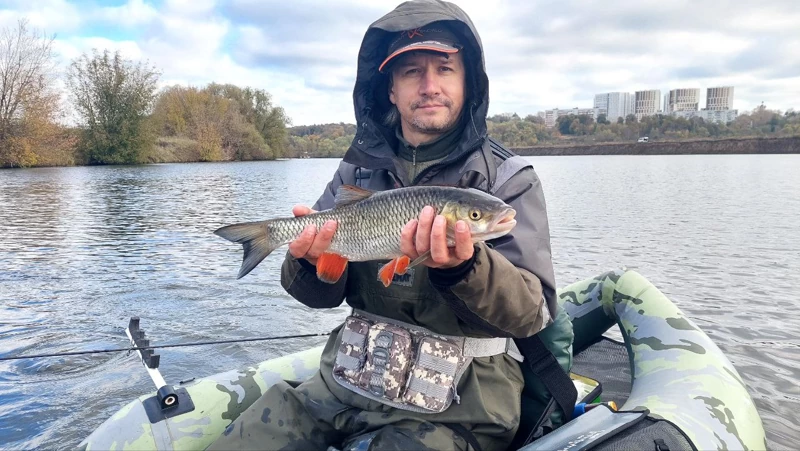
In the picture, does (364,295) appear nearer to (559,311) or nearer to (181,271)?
(559,311)

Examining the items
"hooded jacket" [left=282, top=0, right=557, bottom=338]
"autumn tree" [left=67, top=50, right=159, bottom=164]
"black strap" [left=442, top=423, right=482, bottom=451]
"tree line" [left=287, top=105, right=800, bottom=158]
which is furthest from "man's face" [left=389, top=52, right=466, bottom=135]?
"tree line" [left=287, top=105, right=800, bottom=158]

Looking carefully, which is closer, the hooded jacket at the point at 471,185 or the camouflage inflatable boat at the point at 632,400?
the hooded jacket at the point at 471,185

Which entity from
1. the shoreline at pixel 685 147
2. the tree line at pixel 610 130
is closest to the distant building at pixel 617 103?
the tree line at pixel 610 130

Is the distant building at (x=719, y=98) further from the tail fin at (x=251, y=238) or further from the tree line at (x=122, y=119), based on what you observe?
the tail fin at (x=251, y=238)

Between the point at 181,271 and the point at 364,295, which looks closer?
the point at 364,295

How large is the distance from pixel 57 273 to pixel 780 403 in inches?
444

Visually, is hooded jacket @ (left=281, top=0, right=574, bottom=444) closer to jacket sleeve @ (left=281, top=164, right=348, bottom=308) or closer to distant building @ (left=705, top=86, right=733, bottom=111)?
jacket sleeve @ (left=281, top=164, right=348, bottom=308)

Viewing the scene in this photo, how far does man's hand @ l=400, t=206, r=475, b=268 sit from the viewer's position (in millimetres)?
2480

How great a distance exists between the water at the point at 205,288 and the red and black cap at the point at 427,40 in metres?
4.23

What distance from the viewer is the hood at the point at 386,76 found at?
3520 mm

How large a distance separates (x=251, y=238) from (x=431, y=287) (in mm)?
1113

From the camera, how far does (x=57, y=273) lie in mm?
10391

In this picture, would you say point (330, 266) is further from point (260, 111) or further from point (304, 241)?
point (260, 111)

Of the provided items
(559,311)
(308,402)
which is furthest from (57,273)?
(559,311)
